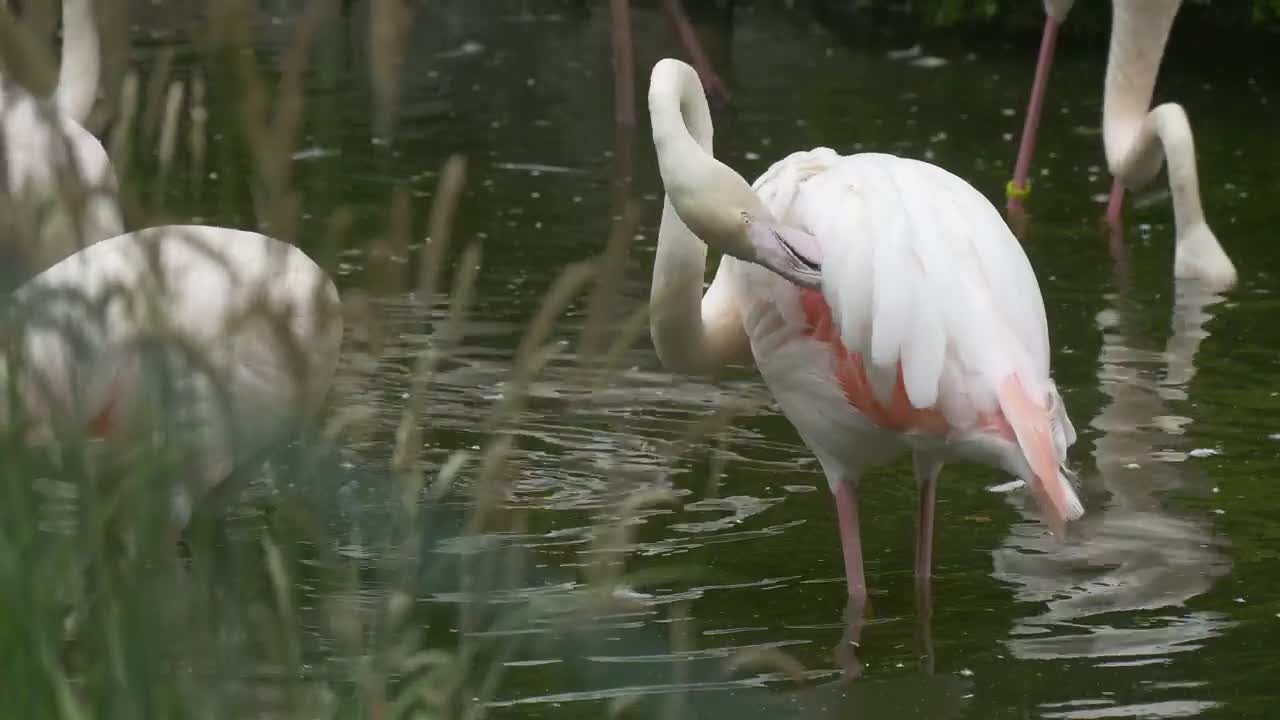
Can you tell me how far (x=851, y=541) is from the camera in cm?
395

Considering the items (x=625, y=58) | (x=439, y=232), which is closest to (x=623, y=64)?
(x=625, y=58)

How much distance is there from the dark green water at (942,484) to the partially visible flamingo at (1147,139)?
0.56 ft

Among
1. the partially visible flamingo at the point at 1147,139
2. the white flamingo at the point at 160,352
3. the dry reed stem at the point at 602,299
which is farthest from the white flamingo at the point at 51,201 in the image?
the partially visible flamingo at the point at 1147,139

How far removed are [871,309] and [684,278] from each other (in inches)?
24.0

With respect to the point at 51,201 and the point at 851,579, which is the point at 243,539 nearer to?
the point at 51,201

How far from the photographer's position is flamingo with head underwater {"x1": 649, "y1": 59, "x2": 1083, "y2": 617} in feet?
11.1

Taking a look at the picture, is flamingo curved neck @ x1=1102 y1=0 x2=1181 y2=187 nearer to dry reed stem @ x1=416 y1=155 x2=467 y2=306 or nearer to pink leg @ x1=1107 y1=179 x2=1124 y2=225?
pink leg @ x1=1107 y1=179 x2=1124 y2=225

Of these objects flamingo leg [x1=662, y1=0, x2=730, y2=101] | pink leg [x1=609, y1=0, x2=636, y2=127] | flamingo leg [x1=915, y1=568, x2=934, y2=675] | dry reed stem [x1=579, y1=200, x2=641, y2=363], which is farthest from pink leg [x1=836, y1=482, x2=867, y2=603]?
flamingo leg [x1=662, y1=0, x2=730, y2=101]

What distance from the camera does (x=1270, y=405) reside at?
5375mm

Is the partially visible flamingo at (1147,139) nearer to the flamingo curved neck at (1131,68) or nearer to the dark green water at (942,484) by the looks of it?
the flamingo curved neck at (1131,68)

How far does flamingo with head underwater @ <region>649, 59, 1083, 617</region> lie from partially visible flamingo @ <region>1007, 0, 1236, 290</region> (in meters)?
2.98

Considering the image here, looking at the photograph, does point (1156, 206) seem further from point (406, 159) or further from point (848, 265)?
point (848, 265)

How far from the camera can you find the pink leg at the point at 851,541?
3.90 metres

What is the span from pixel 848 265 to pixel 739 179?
0.26 metres
